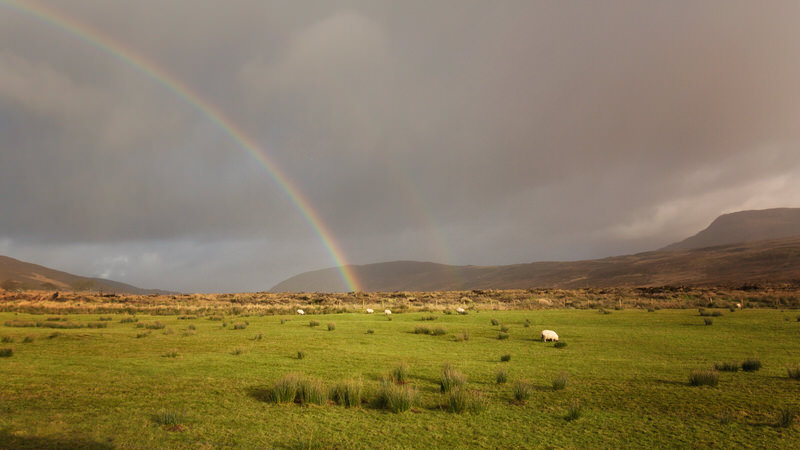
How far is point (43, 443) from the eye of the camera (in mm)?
5789

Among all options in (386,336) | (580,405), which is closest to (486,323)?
(386,336)

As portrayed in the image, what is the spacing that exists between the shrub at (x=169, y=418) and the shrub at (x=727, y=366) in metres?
13.7

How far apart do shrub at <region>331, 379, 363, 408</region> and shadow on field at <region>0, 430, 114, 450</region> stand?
4038 mm

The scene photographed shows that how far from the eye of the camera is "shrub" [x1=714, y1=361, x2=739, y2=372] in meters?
10.9

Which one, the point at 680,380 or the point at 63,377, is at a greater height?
the point at 63,377

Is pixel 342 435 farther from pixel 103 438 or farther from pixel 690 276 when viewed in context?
pixel 690 276

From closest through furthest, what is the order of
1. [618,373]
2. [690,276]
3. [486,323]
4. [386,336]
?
1. [618,373]
2. [386,336]
3. [486,323]
4. [690,276]

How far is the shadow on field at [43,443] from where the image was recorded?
568 centimetres

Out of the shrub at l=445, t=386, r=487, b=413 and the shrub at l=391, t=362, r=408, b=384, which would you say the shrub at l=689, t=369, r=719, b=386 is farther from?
the shrub at l=391, t=362, r=408, b=384

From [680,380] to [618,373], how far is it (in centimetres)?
142

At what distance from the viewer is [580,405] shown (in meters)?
8.16

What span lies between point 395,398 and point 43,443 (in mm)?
5628

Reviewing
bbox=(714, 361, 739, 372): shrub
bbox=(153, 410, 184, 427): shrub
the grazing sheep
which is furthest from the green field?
the grazing sheep

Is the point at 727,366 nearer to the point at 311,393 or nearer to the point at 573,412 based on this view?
the point at 573,412
